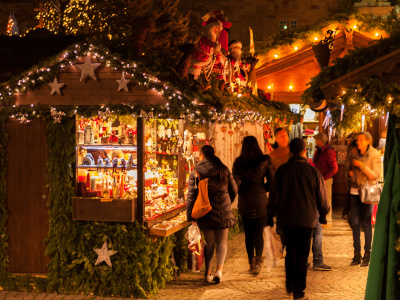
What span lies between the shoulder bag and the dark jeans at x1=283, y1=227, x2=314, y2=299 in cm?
119

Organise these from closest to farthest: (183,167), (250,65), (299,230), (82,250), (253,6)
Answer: (299,230) < (82,250) < (183,167) < (250,65) < (253,6)

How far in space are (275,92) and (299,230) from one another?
28.9 ft

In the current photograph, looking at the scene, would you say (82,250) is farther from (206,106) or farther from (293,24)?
(293,24)

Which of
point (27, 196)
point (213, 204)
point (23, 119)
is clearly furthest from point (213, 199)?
point (23, 119)

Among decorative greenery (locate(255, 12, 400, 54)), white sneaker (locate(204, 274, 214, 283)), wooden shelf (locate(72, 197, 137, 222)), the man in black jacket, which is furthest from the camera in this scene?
decorative greenery (locate(255, 12, 400, 54))

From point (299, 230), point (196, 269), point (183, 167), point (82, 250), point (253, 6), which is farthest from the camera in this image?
point (253, 6)

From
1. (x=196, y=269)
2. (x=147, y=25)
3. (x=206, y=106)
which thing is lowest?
(x=196, y=269)

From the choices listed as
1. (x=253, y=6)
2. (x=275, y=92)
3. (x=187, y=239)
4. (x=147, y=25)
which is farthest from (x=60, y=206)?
(x=253, y=6)

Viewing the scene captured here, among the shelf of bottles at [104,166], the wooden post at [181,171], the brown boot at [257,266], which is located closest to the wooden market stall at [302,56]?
the wooden post at [181,171]

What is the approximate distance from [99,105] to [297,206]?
9.04ft

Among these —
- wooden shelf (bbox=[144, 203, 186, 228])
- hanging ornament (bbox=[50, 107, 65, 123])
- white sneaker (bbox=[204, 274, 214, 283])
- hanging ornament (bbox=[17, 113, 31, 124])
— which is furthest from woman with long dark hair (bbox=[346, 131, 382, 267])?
hanging ornament (bbox=[17, 113, 31, 124])

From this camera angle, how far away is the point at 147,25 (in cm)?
711

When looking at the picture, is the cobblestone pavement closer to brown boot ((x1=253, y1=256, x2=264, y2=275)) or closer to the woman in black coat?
brown boot ((x1=253, y1=256, x2=264, y2=275))

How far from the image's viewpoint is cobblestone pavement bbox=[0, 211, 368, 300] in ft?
21.7
